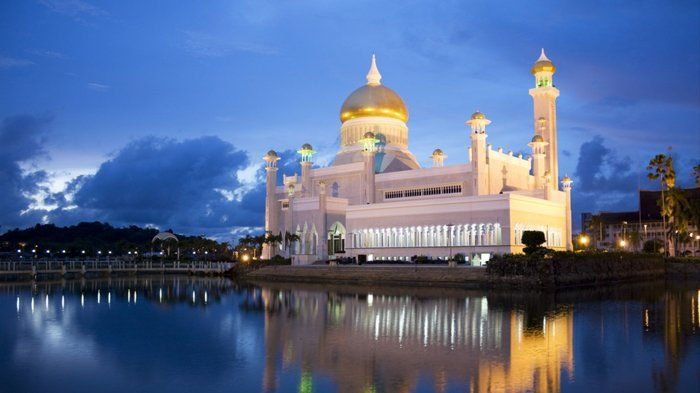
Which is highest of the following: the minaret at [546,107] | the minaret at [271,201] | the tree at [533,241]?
the minaret at [546,107]

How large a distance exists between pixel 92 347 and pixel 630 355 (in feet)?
46.8

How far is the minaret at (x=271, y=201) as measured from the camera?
60612 mm

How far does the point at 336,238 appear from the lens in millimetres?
56438

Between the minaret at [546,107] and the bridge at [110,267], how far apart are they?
29.7 meters

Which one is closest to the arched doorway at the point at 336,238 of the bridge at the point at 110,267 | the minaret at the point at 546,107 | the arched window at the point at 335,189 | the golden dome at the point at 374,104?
the arched window at the point at 335,189

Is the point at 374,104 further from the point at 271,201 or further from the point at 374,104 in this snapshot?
the point at 271,201

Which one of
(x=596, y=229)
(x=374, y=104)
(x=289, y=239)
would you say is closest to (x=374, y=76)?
(x=374, y=104)

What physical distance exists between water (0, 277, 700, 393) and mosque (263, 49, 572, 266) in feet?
49.4

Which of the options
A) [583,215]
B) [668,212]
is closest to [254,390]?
[668,212]

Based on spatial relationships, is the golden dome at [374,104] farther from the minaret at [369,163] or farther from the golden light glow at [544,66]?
the golden light glow at [544,66]

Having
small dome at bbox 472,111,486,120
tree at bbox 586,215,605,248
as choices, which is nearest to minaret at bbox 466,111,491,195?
small dome at bbox 472,111,486,120

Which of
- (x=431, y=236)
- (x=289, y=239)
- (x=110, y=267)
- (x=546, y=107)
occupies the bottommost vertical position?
(x=110, y=267)

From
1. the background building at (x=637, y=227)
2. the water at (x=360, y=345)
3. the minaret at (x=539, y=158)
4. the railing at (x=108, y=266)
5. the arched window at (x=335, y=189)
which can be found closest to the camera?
the water at (x=360, y=345)

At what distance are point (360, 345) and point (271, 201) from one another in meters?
46.2
